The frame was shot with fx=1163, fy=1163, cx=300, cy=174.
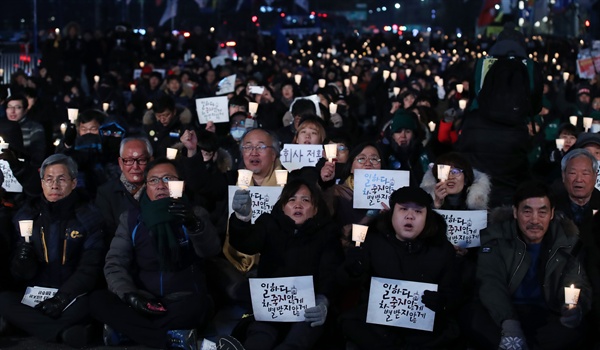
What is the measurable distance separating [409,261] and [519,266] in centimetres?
66

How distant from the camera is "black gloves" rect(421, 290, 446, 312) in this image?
6.71m

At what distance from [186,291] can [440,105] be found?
9748 millimetres

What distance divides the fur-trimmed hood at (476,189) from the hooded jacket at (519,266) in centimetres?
69

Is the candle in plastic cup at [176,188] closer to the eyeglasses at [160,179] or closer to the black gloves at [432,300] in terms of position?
the eyeglasses at [160,179]

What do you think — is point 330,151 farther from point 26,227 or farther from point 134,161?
point 26,227

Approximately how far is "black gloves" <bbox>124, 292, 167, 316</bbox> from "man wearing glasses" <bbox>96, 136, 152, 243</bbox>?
3.07ft

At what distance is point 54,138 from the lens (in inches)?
508

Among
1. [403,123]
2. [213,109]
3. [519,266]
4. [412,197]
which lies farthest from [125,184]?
[213,109]

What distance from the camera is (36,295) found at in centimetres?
759

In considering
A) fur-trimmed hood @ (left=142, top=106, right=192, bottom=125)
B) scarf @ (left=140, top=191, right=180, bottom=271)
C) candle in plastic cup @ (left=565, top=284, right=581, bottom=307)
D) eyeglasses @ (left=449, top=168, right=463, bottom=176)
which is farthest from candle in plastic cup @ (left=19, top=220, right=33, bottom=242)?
fur-trimmed hood @ (left=142, top=106, right=192, bottom=125)

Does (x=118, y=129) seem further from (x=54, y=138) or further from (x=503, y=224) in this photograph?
(x=503, y=224)

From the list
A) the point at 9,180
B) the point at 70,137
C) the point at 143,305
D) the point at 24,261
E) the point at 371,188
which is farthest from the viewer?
the point at 70,137

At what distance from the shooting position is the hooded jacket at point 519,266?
6875mm

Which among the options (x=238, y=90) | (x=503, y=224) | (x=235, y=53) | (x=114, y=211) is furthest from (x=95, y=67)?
(x=503, y=224)
